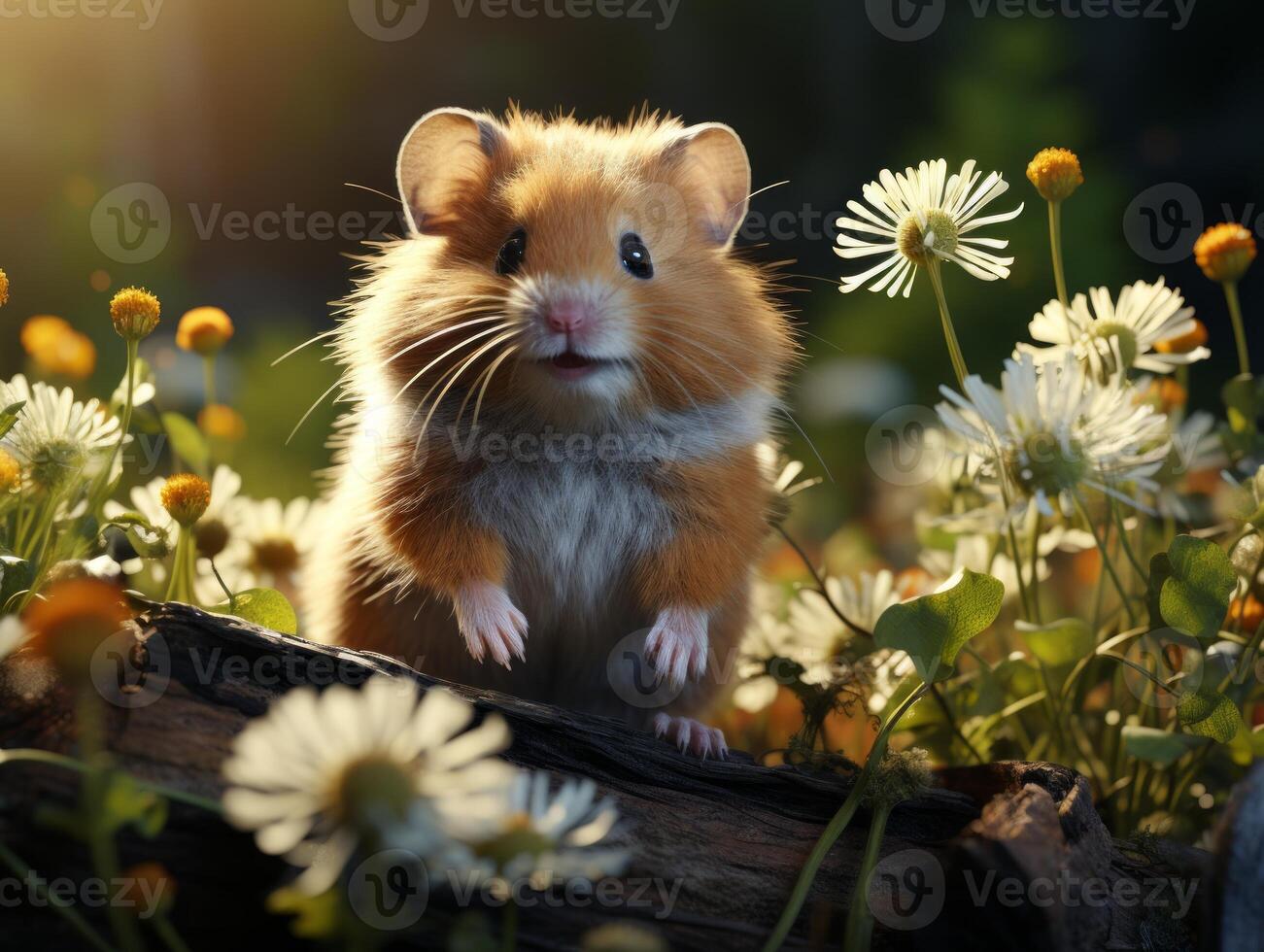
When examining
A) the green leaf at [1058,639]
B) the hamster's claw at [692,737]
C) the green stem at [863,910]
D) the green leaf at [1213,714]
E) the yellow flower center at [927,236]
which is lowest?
the green stem at [863,910]

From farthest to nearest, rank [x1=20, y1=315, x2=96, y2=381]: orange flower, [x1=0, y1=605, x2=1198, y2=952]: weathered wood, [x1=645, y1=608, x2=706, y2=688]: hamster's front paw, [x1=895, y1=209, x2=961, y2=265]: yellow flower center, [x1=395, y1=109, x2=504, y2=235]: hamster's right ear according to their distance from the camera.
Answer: [x1=20, y1=315, x2=96, y2=381]: orange flower < [x1=395, y1=109, x2=504, y2=235]: hamster's right ear < [x1=645, y1=608, x2=706, y2=688]: hamster's front paw < [x1=895, y1=209, x2=961, y2=265]: yellow flower center < [x1=0, y1=605, x2=1198, y2=952]: weathered wood

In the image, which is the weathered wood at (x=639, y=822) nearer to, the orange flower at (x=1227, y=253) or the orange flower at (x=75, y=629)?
the orange flower at (x=75, y=629)

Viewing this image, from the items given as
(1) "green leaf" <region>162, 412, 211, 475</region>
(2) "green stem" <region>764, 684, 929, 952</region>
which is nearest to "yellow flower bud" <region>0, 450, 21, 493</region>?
(1) "green leaf" <region>162, 412, 211, 475</region>

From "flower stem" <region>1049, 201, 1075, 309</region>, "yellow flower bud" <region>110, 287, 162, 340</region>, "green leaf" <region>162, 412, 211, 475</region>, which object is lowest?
"green leaf" <region>162, 412, 211, 475</region>

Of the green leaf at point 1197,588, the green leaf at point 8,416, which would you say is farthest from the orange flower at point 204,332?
the green leaf at point 1197,588

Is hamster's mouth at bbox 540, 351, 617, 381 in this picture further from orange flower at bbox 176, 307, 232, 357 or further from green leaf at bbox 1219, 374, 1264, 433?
green leaf at bbox 1219, 374, 1264, 433

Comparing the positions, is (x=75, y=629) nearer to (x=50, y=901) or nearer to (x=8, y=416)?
(x=50, y=901)
